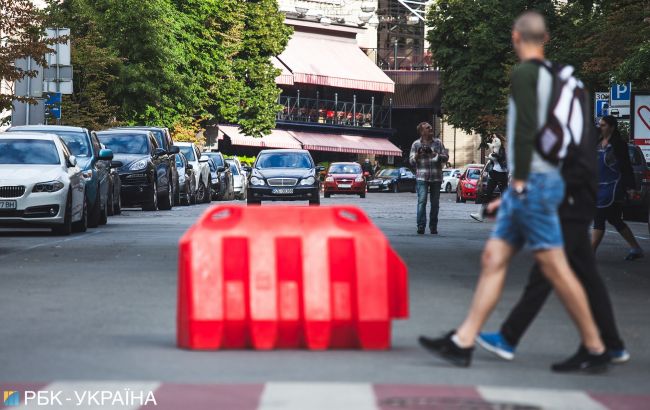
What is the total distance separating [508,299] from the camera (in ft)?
50.6

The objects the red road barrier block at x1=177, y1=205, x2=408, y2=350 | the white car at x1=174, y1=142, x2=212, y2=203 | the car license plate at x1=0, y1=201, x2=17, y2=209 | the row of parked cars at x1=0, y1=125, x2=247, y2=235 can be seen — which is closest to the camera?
the red road barrier block at x1=177, y1=205, x2=408, y2=350

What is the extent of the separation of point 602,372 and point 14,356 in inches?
140

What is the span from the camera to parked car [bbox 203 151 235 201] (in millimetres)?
59469

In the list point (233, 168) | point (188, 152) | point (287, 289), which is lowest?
point (233, 168)

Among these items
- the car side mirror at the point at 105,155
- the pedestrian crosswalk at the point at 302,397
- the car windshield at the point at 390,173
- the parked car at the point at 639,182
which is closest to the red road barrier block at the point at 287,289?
the pedestrian crosswalk at the point at 302,397

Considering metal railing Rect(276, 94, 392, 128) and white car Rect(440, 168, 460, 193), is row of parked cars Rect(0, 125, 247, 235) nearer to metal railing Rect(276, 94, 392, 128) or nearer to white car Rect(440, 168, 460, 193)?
white car Rect(440, 168, 460, 193)

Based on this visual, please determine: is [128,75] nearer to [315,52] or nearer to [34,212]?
[34,212]

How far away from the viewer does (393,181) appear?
100 m

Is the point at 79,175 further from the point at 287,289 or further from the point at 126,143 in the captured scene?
the point at 287,289

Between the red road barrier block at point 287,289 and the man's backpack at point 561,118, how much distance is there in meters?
1.43

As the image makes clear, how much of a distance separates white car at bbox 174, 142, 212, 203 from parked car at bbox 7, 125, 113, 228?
713 inches

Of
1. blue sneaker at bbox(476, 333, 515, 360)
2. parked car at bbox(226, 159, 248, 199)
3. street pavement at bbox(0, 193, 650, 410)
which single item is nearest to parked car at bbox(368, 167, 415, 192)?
parked car at bbox(226, 159, 248, 199)

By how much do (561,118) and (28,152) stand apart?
1866cm

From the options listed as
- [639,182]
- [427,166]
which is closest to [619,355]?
[427,166]
